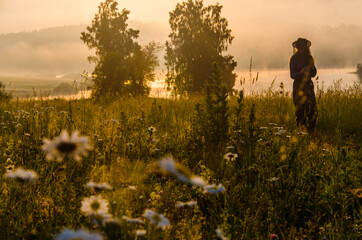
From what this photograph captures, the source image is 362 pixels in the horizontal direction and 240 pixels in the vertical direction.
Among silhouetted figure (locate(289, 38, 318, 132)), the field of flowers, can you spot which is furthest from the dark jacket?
the field of flowers


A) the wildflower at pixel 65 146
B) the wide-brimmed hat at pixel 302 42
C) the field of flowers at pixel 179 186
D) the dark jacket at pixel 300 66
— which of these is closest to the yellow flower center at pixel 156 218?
the field of flowers at pixel 179 186

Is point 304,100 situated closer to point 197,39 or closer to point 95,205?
point 95,205

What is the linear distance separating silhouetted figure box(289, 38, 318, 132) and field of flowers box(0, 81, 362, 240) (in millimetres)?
2775

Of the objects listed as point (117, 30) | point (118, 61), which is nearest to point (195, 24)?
point (117, 30)

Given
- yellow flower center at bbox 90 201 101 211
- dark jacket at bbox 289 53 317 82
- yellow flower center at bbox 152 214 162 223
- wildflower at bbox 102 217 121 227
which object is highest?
dark jacket at bbox 289 53 317 82

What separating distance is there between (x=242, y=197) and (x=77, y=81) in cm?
793

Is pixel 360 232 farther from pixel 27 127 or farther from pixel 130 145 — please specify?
pixel 27 127

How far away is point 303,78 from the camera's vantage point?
21.6ft

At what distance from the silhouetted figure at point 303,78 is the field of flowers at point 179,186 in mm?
2775

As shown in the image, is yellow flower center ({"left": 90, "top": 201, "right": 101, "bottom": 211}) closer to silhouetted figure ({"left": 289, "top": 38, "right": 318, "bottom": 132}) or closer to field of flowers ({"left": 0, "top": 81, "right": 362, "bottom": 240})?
field of flowers ({"left": 0, "top": 81, "right": 362, "bottom": 240})

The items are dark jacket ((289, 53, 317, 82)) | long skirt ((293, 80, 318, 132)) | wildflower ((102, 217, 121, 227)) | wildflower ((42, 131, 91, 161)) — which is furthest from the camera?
dark jacket ((289, 53, 317, 82))

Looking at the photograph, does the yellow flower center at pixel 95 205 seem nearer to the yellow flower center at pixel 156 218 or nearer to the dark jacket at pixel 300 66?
the yellow flower center at pixel 156 218

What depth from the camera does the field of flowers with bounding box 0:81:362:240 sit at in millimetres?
1439

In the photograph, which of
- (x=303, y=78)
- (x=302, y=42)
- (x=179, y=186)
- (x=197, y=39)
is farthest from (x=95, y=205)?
(x=197, y=39)
